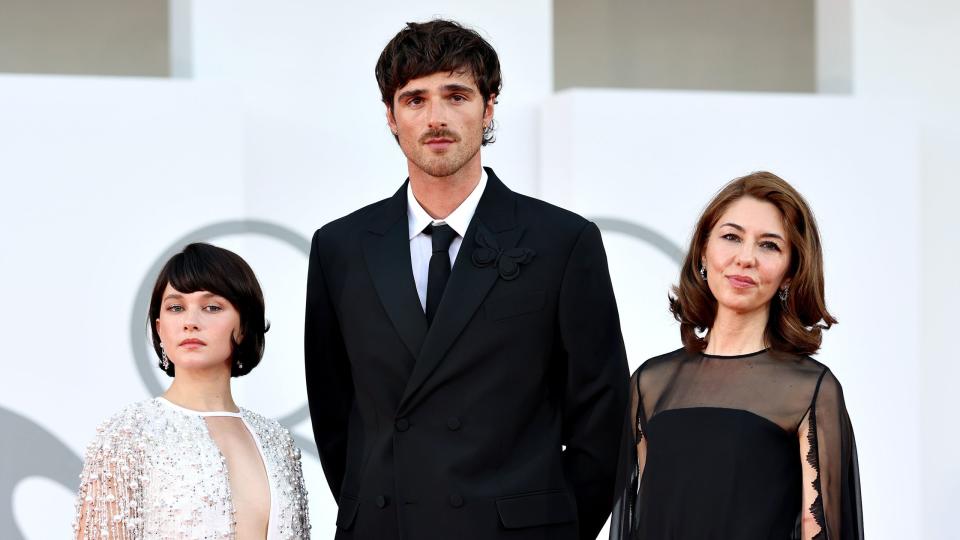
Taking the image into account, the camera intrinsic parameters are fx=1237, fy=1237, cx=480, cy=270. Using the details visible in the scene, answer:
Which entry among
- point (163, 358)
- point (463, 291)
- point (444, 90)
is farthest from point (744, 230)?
point (163, 358)

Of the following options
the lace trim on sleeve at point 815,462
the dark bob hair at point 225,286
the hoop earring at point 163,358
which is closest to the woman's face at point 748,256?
the lace trim on sleeve at point 815,462

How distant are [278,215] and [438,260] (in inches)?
98.1

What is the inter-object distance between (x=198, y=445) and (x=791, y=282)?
1.27m

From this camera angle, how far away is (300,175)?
500cm

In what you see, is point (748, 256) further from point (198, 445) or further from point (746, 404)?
point (198, 445)

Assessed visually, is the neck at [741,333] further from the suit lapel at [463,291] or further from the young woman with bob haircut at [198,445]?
the young woman with bob haircut at [198,445]

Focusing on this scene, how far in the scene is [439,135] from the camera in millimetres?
2582

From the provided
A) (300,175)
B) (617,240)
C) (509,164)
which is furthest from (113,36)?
(617,240)

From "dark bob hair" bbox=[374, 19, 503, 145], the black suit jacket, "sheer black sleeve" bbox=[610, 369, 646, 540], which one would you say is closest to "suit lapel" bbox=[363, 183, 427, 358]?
the black suit jacket

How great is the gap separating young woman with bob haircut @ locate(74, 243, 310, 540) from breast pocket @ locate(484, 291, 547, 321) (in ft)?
1.87

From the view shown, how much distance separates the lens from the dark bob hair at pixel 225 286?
2.71m

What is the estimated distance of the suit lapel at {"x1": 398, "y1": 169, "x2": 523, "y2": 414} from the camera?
8.22 ft

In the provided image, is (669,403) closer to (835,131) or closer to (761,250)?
(761,250)

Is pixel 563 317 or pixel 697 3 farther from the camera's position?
pixel 697 3
